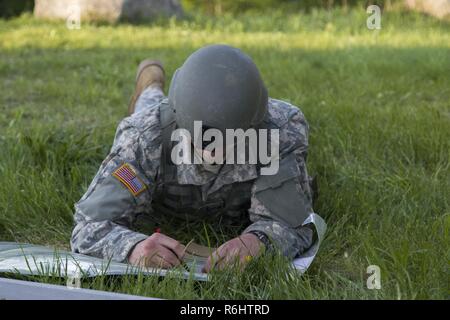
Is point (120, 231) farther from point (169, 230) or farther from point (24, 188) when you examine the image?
point (24, 188)

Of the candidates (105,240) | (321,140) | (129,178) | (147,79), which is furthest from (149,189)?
(147,79)

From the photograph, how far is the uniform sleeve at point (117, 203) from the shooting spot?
2580mm

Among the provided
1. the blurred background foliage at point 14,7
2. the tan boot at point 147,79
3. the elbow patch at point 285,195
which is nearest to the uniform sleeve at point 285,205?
the elbow patch at point 285,195

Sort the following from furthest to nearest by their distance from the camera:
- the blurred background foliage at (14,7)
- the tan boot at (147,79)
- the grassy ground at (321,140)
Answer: the blurred background foliage at (14,7)
the tan boot at (147,79)
the grassy ground at (321,140)

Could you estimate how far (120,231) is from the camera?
8.54 ft

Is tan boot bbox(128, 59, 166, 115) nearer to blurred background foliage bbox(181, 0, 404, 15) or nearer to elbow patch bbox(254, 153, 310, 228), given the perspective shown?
elbow patch bbox(254, 153, 310, 228)

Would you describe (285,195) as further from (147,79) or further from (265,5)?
(265,5)

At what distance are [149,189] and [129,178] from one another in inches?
4.6

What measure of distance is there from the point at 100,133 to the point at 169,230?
1205 mm

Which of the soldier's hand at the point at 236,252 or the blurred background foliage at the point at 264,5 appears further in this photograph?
the blurred background foliage at the point at 264,5

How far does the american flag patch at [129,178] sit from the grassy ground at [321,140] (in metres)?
0.37

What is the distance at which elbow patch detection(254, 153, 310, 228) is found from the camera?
107 inches

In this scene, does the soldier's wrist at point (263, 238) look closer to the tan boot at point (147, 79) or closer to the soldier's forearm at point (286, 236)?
the soldier's forearm at point (286, 236)

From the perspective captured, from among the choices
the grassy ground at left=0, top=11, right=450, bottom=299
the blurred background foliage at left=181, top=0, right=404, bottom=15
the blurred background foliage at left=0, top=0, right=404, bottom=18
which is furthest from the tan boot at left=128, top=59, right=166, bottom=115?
the blurred background foliage at left=181, top=0, right=404, bottom=15
